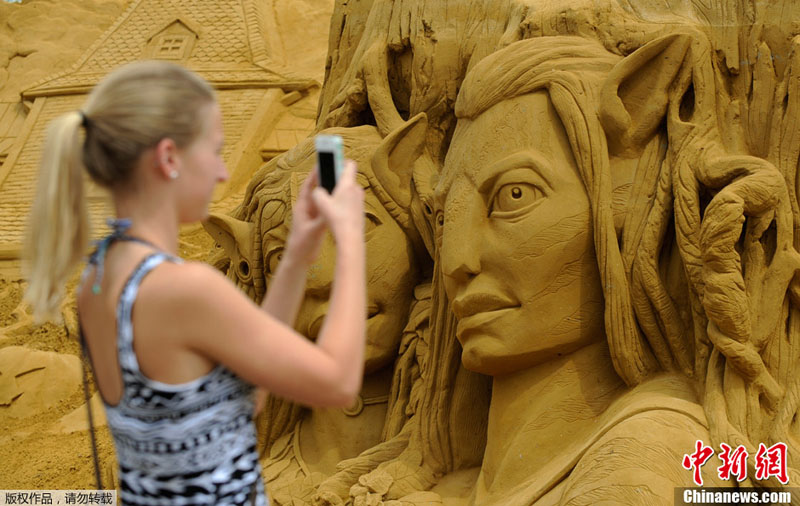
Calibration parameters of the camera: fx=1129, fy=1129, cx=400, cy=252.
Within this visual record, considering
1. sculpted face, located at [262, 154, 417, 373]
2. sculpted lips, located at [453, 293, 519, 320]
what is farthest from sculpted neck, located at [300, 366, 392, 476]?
sculpted lips, located at [453, 293, 519, 320]

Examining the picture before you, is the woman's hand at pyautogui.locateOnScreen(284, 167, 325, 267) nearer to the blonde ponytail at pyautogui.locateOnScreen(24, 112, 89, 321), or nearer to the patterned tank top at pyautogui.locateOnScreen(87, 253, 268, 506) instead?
the patterned tank top at pyautogui.locateOnScreen(87, 253, 268, 506)

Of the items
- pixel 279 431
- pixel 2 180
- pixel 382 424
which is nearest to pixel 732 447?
pixel 382 424

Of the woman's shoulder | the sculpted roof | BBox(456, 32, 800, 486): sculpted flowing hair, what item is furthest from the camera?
the sculpted roof

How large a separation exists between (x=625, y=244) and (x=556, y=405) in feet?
1.89

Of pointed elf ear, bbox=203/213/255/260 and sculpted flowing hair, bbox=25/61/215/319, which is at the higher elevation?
sculpted flowing hair, bbox=25/61/215/319

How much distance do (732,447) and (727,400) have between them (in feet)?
0.55

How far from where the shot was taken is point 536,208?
3516mm

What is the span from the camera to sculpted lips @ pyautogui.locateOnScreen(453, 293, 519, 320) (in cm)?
358

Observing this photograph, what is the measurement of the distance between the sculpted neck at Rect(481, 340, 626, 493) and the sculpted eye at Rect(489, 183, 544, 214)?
0.53 metres

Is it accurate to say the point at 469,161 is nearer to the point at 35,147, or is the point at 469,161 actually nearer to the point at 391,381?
the point at 391,381

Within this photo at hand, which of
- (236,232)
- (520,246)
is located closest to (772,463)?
(520,246)

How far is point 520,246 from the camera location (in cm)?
351

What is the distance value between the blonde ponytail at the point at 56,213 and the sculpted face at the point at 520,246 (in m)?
1.90

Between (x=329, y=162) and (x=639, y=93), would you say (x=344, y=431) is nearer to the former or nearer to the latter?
(x=639, y=93)
